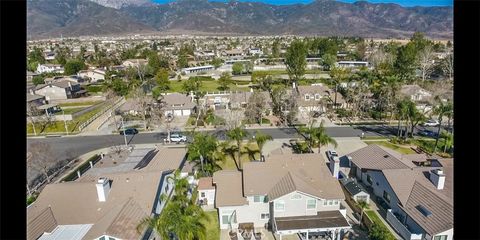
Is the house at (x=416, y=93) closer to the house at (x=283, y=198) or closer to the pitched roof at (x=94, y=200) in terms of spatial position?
the house at (x=283, y=198)

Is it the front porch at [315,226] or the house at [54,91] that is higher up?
the house at [54,91]

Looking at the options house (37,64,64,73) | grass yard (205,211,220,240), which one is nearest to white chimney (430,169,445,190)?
grass yard (205,211,220,240)

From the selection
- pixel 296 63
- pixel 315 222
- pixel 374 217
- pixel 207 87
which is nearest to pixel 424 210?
pixel 374 217

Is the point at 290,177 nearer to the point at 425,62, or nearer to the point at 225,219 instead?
the point at 225,219

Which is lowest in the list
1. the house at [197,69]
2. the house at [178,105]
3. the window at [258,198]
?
the window at [258,198]

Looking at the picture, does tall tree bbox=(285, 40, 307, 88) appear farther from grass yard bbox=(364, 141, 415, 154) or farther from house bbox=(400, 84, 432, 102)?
grass yard bbox=(364, 141, 415, 154)

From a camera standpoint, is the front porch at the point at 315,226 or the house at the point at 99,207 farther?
the front porch at the point at 315,226

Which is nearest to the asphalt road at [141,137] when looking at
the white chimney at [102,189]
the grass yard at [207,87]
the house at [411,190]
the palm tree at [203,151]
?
the palm tree at [203,151]
